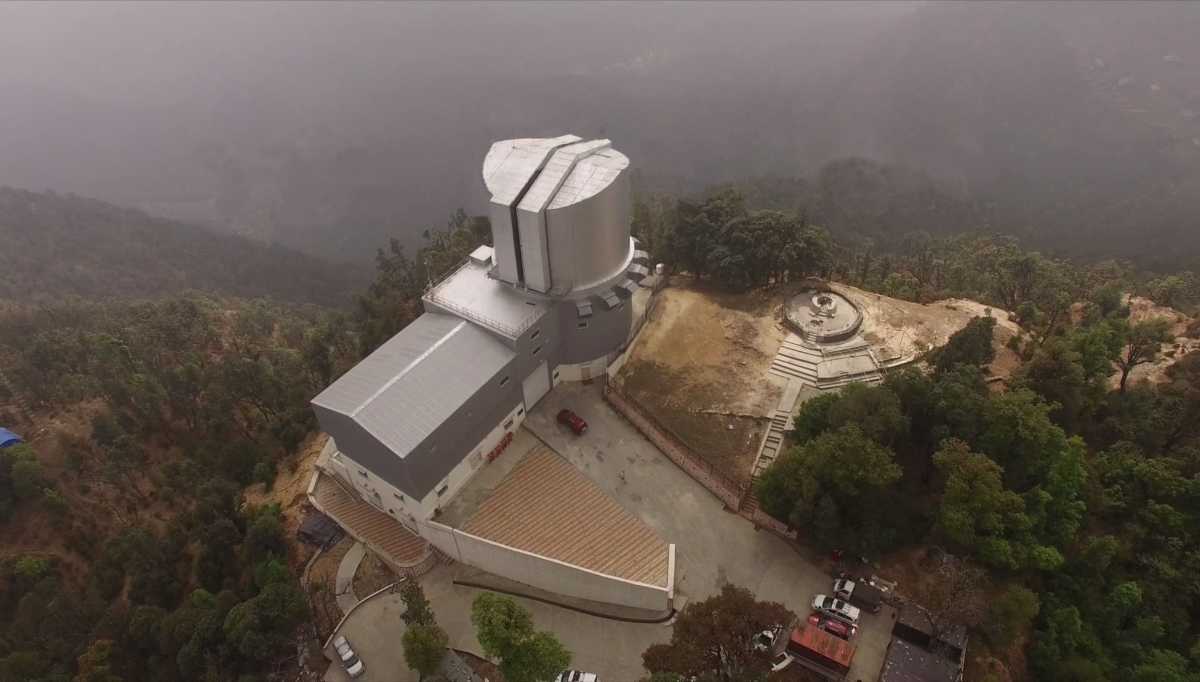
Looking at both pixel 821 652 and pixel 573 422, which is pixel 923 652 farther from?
pixel 573 422

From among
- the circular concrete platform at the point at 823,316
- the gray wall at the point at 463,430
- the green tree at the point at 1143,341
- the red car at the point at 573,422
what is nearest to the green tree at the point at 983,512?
the green tree at the point at 1143,341

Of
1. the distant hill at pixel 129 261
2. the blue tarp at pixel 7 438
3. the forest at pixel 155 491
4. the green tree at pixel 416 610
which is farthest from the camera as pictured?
the distant hill at pixel 129 261

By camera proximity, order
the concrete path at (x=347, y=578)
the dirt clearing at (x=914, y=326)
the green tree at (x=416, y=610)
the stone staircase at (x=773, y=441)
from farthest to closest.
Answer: the dirt clearing at (x=914, y=326)
the stone staircase at (x=773, y=441)
the concrete path at (x=347, y=578)
the green tree at (x=416, y=610)

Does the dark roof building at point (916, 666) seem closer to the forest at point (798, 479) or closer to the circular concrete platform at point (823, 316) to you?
the forest at point (798, 479)

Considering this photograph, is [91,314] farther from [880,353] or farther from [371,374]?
[880,353]

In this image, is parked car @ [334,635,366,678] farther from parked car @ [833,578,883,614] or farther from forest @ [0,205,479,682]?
parked car @ [833,578,883,614]

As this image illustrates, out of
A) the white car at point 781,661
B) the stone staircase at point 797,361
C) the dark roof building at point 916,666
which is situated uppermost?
the stone staircase at point 797,361

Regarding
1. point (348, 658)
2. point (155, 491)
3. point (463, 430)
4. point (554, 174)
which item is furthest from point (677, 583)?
point (155, 491)
